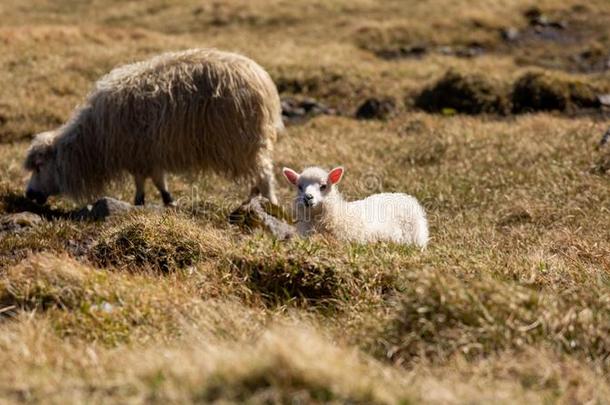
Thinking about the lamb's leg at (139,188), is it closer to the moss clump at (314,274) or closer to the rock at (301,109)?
the moss clump at (314,274)

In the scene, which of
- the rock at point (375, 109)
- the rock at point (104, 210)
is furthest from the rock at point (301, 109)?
the rock at point (104, 210)

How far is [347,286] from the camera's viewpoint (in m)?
6.36

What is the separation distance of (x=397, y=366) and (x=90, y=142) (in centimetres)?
765

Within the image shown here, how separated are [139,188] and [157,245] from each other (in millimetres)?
4588

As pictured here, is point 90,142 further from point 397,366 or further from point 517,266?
point 397,366

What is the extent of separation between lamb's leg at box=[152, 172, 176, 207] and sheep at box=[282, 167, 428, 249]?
3.54 meters

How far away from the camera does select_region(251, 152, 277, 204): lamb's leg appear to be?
A: 1137 cm

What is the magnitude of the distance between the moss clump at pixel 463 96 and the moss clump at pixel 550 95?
42 cm

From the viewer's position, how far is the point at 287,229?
8797 mm

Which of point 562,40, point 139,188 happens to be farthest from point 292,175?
point 562,40

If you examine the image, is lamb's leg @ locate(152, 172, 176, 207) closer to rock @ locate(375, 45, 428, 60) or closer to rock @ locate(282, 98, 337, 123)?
rock @ locate(282, 98, 337, 123)

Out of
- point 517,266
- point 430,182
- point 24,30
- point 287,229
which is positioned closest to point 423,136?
point 430,182

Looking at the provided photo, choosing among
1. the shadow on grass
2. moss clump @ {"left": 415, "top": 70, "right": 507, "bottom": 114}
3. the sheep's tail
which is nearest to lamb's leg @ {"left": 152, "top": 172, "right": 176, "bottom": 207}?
the shadow on grass

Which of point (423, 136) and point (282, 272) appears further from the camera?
point (423, 136)
